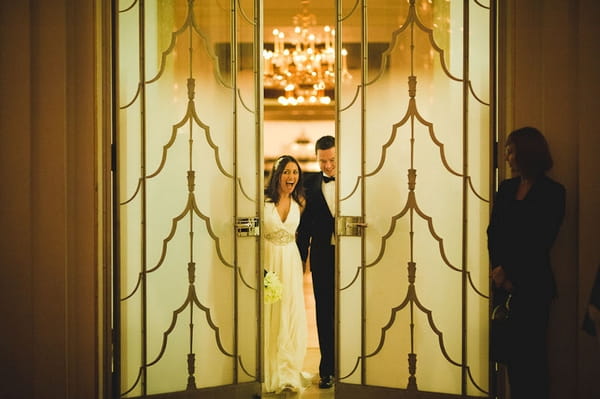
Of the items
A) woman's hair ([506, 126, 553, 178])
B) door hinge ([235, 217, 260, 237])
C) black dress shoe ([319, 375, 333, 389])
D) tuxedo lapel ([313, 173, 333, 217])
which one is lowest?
black dress shoe ([319, 375, 333, 389])

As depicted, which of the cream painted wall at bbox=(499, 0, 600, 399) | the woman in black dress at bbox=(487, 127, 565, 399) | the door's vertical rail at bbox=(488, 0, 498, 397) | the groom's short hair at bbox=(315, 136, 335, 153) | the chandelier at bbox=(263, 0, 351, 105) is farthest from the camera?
the chandelier at bbox=(263, 0, 351, 105)

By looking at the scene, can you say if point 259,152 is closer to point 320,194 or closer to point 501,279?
point 320,194

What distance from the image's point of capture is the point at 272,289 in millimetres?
3537

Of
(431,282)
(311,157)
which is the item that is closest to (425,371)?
(431,282)

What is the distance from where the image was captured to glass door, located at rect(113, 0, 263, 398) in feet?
9.95

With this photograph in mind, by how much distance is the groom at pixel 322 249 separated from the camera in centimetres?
371

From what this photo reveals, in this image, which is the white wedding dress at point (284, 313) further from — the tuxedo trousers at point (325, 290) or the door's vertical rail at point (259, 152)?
the door's vertical rail at point (259, 152)

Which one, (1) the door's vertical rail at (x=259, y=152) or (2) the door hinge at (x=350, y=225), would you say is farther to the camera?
(1) the door's vertical rail at (x=259, y=152)

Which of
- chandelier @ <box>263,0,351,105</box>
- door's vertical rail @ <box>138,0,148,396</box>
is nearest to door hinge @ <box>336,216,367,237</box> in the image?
door's vertical rail @ <box>138,0,148,396</box>

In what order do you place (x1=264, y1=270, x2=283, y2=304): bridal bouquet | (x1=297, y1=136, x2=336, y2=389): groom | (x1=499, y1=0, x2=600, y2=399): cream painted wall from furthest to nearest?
(x1=297, y1=136, x2=336, y2=389): groom → (x1=264, y1=270, x2=283, y2=304): bridal bouquet → (x1=499, y1=0, x2=600, y2=399): cream painted wall

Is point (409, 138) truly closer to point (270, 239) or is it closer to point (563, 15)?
point (563, 15)

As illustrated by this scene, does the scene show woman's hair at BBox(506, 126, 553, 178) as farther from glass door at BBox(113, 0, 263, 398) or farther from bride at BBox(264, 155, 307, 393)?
bride at BBox(264, 155, 307, 393)

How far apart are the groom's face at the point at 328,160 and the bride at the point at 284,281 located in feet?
0.63

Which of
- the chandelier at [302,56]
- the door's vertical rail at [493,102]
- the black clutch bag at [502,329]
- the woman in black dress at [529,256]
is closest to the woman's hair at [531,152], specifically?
the woman in black dress at [529,256]
